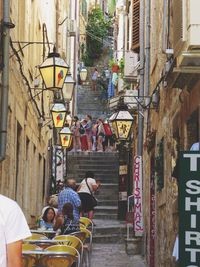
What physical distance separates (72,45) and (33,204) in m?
23.1

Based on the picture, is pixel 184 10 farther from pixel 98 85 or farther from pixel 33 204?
pixel 98 85

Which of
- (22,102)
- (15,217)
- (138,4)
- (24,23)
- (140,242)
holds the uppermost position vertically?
(138,4)

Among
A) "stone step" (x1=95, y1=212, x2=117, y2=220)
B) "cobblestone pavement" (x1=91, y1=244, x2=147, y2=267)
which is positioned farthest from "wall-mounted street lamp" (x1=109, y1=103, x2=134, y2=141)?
"stone step" (x1=95, y1=212, x2=117, y2=220)

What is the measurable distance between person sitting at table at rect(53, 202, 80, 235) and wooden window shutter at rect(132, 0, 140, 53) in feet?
24.0

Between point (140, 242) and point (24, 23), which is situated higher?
point (24, 23)

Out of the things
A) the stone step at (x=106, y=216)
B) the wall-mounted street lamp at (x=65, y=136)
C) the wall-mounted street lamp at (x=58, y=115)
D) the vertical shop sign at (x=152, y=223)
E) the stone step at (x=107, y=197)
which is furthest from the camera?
the stone step at (x=107, y=197)

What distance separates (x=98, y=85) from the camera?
46.2m

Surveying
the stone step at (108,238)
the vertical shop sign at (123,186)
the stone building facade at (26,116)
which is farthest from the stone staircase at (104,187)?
the stone building facade at (26,116)

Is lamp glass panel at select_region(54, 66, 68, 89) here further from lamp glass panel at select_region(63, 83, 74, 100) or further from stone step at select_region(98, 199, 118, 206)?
stone step at select_region(98, 199, 118, 206)

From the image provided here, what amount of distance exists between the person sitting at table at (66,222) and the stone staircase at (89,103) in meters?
30.5

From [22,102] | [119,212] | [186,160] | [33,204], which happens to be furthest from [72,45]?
[186,160]

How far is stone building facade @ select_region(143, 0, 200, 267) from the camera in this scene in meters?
8.24

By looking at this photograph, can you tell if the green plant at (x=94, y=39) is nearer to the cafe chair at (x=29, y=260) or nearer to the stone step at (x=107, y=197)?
the stone step at (x=107, y=197)

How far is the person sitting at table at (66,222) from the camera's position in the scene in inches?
463
